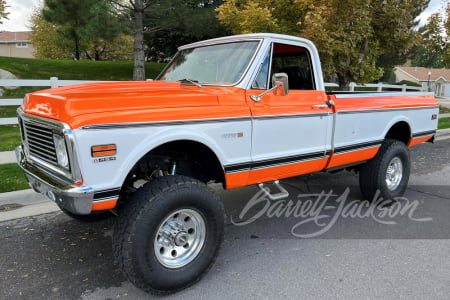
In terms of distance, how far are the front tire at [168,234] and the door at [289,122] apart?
0.72 m

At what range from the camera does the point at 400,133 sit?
5.57 meters

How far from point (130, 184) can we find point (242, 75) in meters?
1.46

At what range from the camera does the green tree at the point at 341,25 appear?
8.93 meters

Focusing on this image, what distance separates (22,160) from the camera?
11.2 feet

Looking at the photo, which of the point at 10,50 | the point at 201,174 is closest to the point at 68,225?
the point at 201,174

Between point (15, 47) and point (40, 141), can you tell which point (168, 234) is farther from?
point (15, 47)

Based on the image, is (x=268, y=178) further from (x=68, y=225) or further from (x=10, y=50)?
(x=10, y=50)

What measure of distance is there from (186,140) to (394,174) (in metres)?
3.60

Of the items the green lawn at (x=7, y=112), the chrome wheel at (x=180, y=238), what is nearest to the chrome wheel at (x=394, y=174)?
the chrome wheel at (x=180, y=238)

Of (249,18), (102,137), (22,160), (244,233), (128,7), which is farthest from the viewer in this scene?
(128,7)

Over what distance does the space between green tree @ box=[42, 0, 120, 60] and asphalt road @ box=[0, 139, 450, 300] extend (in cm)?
1011

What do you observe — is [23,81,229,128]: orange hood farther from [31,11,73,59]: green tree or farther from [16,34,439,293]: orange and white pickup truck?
[31,11,73,59]: green tree

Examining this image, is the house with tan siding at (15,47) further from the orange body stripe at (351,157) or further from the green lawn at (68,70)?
the orange body stripe at (351,157)

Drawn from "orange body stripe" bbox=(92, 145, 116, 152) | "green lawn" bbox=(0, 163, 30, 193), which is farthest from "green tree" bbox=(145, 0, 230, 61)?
"orange body stripe" bbox=(92, 145, 116, 152)
